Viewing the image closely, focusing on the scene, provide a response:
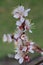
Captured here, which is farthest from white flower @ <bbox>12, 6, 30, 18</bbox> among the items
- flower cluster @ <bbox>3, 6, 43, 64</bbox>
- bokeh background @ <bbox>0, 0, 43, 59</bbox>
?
bokeh background @ <bbox>0, 0, 43, 59</bbox>

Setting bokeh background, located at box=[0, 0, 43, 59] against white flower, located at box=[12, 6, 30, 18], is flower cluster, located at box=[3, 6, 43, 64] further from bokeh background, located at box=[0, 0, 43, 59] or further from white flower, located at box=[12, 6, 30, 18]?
bokeh background, located at box=[0, 0, 43, 59]

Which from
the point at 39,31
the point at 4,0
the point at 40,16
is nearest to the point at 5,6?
the point at 4,0

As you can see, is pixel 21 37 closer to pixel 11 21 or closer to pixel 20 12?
pixel 20 12

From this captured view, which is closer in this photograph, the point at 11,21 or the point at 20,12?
the point at 20,12

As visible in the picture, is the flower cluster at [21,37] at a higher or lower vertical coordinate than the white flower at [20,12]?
lower

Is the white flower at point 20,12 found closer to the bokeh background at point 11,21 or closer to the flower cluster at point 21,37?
the flower cluster at point 21,37

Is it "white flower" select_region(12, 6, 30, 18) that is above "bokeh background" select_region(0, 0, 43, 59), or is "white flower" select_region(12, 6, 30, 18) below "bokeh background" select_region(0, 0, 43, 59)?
below

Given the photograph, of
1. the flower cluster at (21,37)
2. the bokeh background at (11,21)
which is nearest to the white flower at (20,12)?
the flower cluster at (21,37)

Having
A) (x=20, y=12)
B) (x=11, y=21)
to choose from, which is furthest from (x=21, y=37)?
(x=11, y=21)
